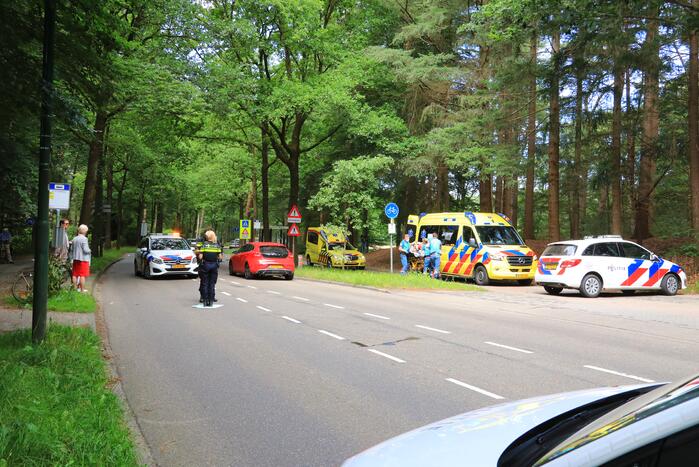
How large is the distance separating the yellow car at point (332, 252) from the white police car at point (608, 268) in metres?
14.5

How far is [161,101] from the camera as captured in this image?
18.4 metres

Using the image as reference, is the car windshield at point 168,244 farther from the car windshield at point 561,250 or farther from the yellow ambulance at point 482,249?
the car windshield at point 561,250

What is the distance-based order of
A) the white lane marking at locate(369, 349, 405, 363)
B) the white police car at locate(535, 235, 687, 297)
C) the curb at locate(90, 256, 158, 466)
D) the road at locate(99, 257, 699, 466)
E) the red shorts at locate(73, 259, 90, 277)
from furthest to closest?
1. the white police car at locate(535, 235, 687, 297)
2. the red shorts at locate(73, 259, 90, 277)
3. the white lane marking at locate(369, 349, 405, 363)
4. the road at locate(99, 257, 699, 466)
5. the curb at locate(90, 256, 158, 466)

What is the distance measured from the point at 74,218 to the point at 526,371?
248 feet

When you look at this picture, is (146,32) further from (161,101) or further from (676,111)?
(676,111)

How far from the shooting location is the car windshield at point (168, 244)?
2219 cm

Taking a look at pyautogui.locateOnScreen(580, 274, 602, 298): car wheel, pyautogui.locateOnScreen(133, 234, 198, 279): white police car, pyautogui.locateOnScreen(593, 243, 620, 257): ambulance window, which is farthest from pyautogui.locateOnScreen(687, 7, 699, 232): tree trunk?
pyautogui.locateOnScreen(133, 234, 198, 279): white police car

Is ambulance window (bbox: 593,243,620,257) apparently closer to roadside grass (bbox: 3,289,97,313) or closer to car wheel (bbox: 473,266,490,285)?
car wheel (bbox: 473,266,490,285)

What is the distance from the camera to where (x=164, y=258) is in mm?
21234

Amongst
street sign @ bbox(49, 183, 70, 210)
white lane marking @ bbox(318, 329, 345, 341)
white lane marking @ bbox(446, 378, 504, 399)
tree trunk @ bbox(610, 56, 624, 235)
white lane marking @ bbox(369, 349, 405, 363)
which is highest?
tree trunk @ bbox(610, 56, 624, 235)

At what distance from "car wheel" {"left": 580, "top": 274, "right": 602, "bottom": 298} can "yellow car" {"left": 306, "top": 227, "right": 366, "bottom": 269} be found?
14.8 meters

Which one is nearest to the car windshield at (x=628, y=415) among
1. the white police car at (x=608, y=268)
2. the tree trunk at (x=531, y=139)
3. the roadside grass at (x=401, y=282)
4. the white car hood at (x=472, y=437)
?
the white car hood at (x=472, y=437)

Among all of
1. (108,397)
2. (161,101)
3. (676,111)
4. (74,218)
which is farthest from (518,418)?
(74,218)

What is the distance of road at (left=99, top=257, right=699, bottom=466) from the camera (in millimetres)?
4609
